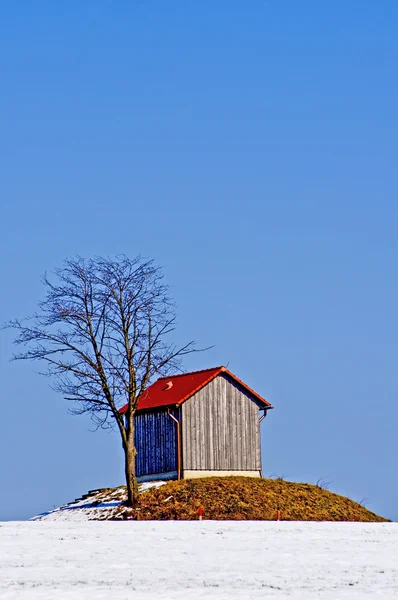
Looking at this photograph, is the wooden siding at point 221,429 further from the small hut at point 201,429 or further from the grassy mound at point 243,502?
the grassy mound at point 243,502

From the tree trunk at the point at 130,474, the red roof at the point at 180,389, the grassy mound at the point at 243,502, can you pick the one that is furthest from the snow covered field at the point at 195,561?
the red roof at the point at 180,389

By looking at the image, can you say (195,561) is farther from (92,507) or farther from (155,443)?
(155,443)

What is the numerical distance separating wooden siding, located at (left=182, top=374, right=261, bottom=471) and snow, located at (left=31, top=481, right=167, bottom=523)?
10.4 ft

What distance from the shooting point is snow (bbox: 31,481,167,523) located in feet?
160

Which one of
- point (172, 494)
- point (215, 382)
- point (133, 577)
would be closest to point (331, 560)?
point (133, 577)

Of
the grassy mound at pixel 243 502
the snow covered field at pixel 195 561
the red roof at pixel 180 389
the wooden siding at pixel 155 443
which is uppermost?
the red roof at pixel 180 389

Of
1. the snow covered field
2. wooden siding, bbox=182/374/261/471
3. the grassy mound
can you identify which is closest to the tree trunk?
the grassy mound

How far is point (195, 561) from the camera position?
87.6 feet

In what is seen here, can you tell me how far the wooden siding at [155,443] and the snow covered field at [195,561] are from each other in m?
14.4

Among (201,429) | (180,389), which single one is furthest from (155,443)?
(180,389)

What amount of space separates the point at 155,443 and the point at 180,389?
11.6 ft

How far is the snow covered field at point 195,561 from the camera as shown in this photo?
21.0 m

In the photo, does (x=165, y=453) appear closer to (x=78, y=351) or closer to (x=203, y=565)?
(x=78, y=351)

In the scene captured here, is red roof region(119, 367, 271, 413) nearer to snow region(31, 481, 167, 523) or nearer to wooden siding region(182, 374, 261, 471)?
wooden siding region(182, 374, 261, 471)
